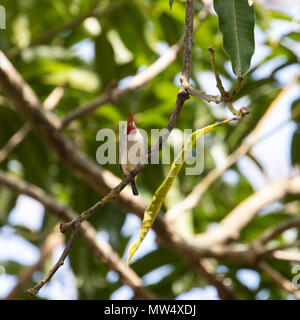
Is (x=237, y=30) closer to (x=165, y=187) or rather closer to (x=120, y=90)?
(x=165, y=187)

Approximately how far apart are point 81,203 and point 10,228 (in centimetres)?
75

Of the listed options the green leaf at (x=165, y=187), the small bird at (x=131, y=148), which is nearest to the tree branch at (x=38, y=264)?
the small bird at (x=131, y=148)

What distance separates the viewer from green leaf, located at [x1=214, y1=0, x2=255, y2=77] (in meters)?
1.33

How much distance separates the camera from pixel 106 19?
11.6 feet

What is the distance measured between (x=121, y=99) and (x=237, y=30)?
2.07 m

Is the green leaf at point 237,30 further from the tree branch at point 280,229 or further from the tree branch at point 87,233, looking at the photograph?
the tree branch at point 280,229

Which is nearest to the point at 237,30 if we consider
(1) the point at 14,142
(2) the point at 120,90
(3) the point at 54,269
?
(3) the point at 54,269

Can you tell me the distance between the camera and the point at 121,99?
134 inches

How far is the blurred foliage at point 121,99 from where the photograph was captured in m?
3.43

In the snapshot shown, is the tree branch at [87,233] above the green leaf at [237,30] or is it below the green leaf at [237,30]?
below

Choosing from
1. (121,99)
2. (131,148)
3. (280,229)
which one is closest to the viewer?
(131,148)

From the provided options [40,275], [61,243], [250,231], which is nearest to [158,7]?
[250,231]

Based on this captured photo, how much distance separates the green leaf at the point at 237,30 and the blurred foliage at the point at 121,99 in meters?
1.88

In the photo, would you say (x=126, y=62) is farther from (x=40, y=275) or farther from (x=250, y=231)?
(x=40, y=275)
